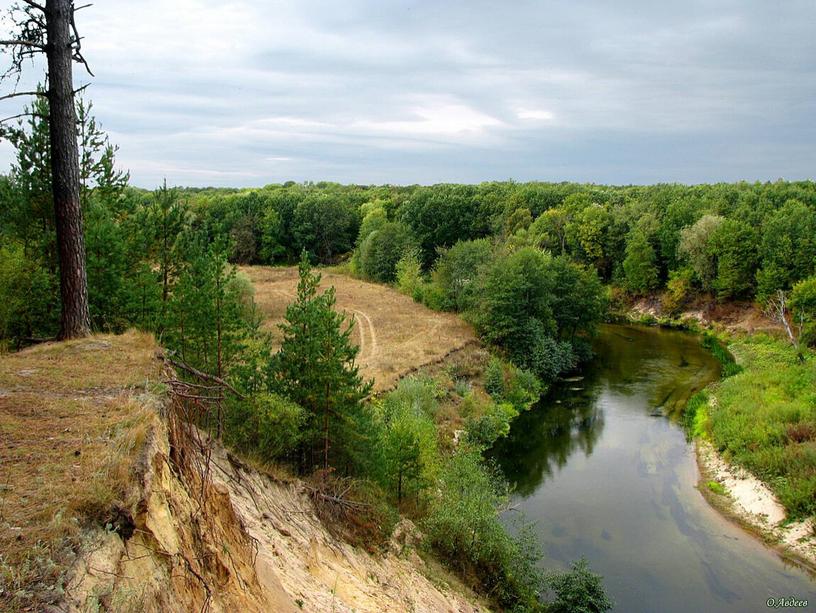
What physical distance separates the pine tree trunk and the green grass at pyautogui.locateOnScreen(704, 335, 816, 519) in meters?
22.2

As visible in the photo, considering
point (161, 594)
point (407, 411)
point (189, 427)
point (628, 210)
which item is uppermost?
point (628, 210)

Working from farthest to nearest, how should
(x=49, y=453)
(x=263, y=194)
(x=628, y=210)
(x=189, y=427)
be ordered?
(x=263, y=194), (x=628, y=210), (x=189, y=427), (x=49, y=453)

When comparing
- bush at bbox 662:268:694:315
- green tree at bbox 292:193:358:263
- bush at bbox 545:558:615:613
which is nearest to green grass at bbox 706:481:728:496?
bush at bbox 545:558:615:613

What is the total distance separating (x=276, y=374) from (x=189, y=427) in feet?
28.7

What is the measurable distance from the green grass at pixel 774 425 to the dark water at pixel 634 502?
1.89m

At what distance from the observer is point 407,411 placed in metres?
22.4

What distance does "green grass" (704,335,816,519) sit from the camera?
67.4ft

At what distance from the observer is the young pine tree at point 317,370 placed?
1485 centimetres

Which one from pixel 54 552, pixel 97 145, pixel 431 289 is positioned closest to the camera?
pixel 54 552

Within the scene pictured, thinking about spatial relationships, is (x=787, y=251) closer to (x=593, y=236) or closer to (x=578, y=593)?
(x=593, y=236)

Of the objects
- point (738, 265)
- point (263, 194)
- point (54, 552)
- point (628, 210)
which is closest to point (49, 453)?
point (54, 552)

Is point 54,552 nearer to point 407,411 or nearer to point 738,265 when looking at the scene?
point 407,411

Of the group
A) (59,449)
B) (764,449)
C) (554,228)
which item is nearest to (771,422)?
(764,449)

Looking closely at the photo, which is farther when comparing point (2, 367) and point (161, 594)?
point (2, 367)
